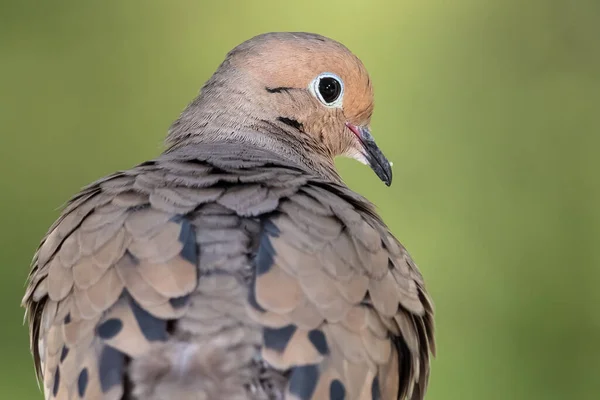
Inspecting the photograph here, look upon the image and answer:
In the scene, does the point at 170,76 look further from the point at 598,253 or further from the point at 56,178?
the point at 598,253

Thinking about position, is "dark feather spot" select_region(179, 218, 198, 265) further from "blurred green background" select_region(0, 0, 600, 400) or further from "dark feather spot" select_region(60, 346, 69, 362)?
"blurred green background" select_region(0, 0, 600, 400)

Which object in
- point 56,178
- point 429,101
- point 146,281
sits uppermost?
point 429,101

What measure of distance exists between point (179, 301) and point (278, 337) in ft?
0.41

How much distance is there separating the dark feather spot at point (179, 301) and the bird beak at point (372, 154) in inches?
31.1

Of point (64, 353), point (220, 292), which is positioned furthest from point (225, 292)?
point (64, 353)

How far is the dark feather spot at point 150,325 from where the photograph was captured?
2.97 feet

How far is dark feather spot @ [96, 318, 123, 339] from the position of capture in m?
0.92

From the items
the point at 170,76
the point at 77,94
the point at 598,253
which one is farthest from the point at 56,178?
the point at 598,253

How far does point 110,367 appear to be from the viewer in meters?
0.90

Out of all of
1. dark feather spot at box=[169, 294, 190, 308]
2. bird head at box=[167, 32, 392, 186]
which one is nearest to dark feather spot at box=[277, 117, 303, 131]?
bird head at box=[167, 32, 392, 186]

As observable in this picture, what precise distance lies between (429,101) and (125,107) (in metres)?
1.02

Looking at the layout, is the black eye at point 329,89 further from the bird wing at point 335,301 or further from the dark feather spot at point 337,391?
the dark feather spot at point 337,391

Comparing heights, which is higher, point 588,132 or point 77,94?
point 588,132

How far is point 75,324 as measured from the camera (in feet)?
3.19
